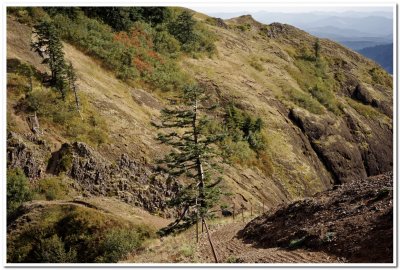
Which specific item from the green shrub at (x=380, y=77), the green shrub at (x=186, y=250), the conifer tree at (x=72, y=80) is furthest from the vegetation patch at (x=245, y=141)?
the green shrub at (x=380, y=77)

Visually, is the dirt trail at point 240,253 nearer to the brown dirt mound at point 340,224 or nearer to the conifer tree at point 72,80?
the brown dirt mound at point 340,224

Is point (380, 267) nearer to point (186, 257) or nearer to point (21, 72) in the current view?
point (186, 257)

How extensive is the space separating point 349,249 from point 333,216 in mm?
3291

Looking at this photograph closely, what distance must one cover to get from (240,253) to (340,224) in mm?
4858

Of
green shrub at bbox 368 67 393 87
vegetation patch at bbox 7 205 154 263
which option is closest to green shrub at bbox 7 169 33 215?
vegetation patch at bbox 7 205 154 263

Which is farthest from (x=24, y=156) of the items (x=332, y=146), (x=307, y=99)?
(x=307, y=99)

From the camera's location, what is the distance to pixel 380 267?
43.1 ft

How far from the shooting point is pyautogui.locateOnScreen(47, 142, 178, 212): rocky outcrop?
28078mm

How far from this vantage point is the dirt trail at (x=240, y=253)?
1527cm

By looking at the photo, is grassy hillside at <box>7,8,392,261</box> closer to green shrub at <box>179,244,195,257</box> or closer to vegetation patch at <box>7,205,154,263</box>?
vegetation patch at <box>7,205,154,263</box>

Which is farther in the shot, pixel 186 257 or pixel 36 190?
pixel 36 190

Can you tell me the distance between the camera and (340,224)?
54.6ft

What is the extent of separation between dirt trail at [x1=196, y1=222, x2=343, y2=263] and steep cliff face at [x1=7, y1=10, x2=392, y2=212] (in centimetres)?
754

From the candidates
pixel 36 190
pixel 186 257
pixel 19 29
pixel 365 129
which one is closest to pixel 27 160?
pixel 36 190
